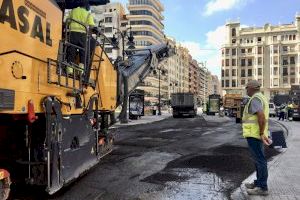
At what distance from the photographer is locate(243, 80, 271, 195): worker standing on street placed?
21.6ft

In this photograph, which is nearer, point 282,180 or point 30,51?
point 30,51

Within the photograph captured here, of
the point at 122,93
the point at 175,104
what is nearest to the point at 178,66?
the point at 175,104

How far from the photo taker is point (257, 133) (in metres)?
6.68

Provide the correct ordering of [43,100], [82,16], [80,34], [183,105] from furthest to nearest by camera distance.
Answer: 1. [183,105]
2. [82,16]
3. [80,34]
4. [43,100]

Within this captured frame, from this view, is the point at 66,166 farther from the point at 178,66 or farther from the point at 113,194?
the point at 178,66

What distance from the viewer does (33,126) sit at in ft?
20.2

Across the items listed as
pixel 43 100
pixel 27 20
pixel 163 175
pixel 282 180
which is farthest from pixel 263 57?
pixel 27 20

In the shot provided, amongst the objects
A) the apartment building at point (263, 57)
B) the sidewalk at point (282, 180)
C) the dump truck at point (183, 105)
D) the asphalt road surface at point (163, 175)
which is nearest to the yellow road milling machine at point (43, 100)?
the asphalt road surface at point (163, 175)

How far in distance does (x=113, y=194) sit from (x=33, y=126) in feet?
Answer: 5.49

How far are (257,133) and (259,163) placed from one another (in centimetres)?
47

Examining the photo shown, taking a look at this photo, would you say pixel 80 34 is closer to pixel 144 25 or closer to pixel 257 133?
pixel 257 133

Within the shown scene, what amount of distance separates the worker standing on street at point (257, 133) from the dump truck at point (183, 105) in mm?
41590

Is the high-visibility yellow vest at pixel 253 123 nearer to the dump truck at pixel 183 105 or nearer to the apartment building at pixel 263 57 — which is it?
the dump truck at pixel 183 105

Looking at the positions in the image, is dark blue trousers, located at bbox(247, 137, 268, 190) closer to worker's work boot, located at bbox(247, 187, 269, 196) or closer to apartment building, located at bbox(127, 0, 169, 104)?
worker's work boot, located at bbox(247, 187, 269, 196)
